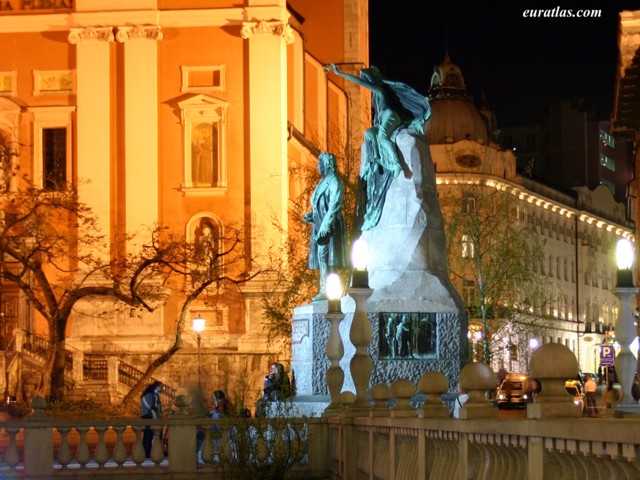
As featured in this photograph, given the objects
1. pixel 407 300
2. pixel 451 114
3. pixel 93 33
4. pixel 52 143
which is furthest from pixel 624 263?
pixel 451 114

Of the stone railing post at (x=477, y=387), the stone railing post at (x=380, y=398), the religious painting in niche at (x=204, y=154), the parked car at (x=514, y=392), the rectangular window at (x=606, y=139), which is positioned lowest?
the parked car at (x=514, y=392)

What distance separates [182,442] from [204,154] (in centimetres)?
3339

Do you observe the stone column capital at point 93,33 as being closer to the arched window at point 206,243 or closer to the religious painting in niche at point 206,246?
the arched window at point 206,243

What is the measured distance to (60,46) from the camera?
177 ft

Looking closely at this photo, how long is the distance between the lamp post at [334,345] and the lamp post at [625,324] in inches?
141

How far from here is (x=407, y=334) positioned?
19.3 meters

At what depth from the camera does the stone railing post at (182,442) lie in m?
20.6

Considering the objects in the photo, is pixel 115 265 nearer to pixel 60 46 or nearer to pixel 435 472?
pixel 60 46

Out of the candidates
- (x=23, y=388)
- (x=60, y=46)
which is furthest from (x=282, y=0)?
(x=23, y=388)

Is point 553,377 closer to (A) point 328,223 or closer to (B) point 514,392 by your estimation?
(A) point 328,223

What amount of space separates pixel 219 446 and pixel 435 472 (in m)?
10.1

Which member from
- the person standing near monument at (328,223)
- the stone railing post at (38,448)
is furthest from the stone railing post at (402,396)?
the person standing near monument at (328,223)

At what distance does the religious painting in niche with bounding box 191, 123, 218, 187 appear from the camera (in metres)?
53.5

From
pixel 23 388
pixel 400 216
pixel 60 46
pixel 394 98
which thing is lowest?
pixel 23 388
